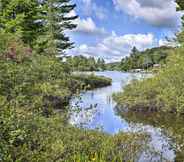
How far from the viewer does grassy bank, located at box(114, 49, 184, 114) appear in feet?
76.6

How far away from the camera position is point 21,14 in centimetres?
3416

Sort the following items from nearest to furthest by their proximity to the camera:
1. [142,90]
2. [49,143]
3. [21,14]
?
[49,143], [142,90], [21,14]

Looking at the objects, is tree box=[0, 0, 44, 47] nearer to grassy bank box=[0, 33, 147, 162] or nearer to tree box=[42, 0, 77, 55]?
tree box=[42, 0, 77, 55]

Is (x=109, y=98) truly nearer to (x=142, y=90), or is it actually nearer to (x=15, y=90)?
(x=142, y=90)

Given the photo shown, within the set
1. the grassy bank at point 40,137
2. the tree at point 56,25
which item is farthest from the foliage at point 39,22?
the grassy bank at point 40,137

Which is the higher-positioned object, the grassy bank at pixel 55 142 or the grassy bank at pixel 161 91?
the grassy bank at pixel 55 142

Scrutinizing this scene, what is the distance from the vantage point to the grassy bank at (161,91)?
919 inches

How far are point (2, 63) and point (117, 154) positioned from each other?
5818 mm

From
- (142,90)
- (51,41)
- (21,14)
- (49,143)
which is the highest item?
(49,143)

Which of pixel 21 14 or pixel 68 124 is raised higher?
pixel 68 124

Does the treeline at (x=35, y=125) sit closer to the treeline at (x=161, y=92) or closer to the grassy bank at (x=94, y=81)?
the treeline at (x=161, y=92)

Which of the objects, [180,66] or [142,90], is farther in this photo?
[142,90]

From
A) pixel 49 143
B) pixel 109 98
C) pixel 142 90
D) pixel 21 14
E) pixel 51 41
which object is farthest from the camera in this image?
pixel 51 41

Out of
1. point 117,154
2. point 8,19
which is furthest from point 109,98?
point 117,154
